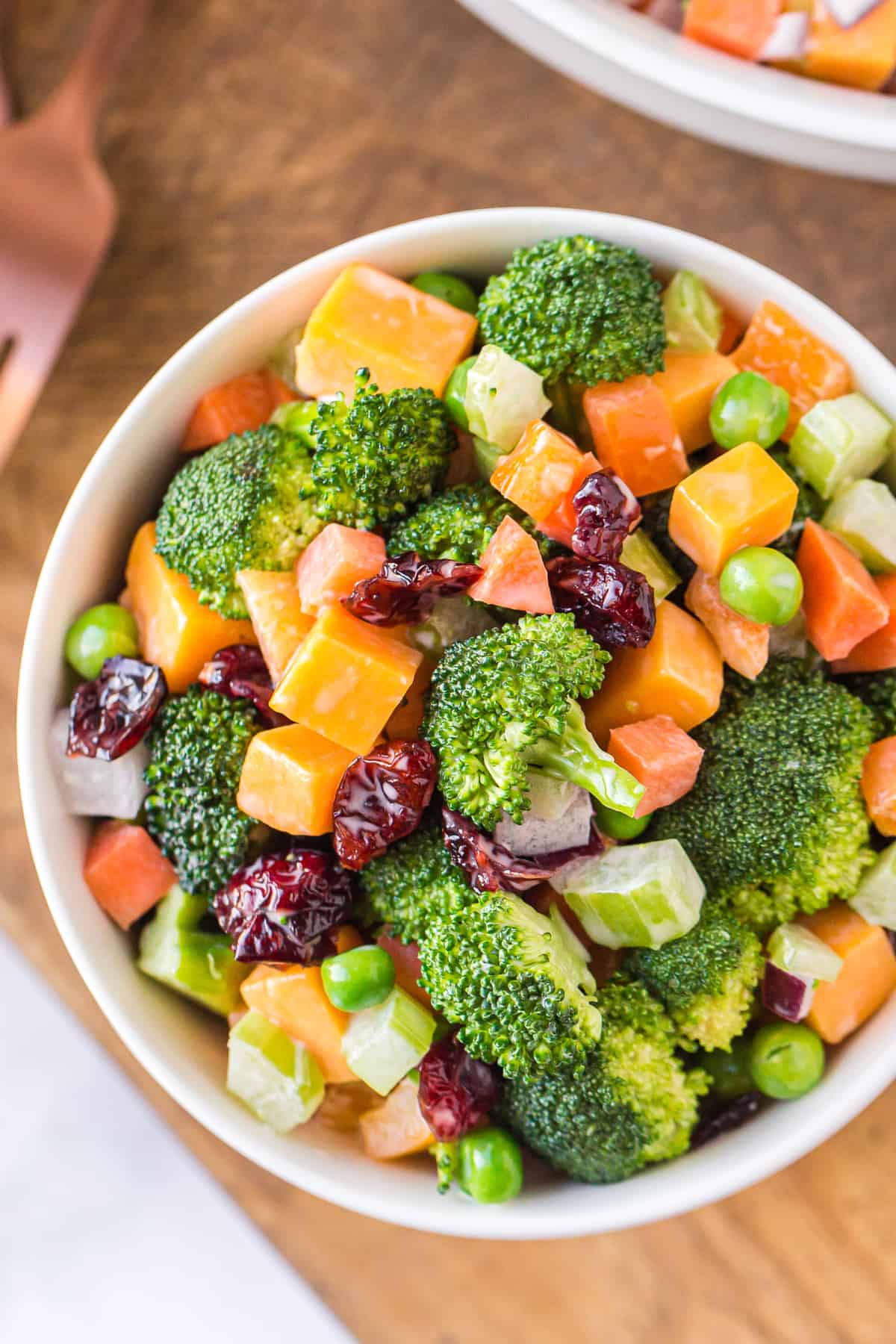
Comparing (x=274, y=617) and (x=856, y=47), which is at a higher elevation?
(x=856, y=47)

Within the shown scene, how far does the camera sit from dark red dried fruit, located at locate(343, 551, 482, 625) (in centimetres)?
194

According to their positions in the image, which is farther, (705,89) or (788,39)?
(788,39)

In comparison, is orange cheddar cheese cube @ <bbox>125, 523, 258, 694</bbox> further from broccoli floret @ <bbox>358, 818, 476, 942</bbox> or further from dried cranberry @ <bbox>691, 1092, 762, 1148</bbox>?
dried cranberry @ <bbox>691, 1092, 762, 1148</bbox>

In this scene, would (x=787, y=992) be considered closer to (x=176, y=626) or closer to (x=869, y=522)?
(x=869, y=522)

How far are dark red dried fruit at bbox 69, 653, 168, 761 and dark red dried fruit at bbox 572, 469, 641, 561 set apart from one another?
0.80 meters

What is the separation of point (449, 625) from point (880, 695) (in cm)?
80

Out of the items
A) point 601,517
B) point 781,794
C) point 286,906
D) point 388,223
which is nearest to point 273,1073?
point 286,906

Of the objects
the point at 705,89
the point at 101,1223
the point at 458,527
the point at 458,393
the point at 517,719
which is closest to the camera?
the point at 517,719

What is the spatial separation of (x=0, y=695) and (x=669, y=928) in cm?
169

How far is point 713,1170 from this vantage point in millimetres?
2137

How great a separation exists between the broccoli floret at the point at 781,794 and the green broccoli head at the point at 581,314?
Result: 23.7 inches

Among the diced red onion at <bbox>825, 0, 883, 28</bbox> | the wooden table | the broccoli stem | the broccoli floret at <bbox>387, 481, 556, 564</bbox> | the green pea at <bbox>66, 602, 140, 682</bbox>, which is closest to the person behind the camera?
the broccoli stem

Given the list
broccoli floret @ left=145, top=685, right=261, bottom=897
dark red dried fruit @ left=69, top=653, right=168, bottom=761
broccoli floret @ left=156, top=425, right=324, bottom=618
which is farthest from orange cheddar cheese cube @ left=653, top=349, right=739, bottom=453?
dark red dried fruit @ left=69, top=653, right=168, bottom=761

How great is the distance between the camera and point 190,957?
2203mm
